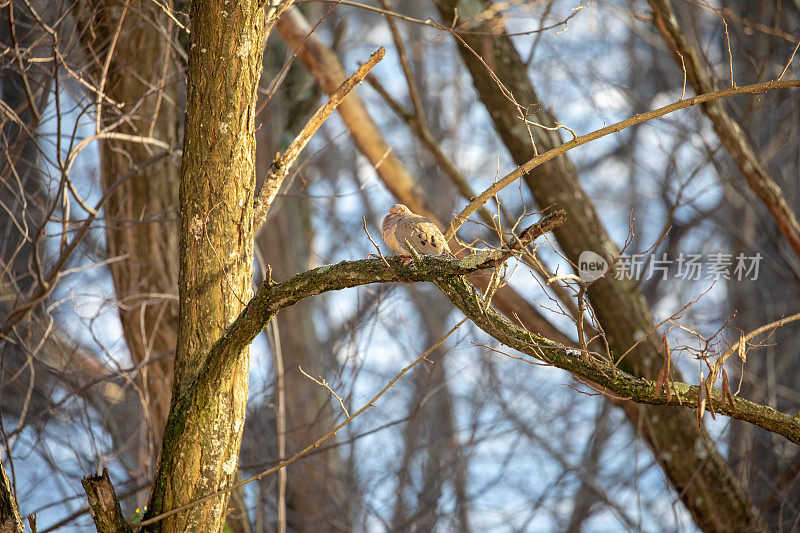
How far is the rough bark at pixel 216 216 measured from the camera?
2.25m

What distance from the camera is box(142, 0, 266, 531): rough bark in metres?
2.25

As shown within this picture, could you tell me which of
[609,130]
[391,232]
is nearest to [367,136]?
[391,232]

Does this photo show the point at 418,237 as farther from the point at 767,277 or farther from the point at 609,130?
the point at 767,277

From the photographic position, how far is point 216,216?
2.31 m

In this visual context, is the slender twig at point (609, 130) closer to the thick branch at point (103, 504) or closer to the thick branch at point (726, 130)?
the thick branch at point (103, 504)

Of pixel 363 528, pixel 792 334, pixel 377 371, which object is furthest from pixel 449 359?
pixel 792 334

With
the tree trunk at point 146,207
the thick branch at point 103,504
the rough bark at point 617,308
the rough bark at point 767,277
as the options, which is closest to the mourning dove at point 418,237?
the thick branch at point 103,504

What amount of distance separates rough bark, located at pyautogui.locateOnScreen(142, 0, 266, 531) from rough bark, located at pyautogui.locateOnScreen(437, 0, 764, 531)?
82.1 inches

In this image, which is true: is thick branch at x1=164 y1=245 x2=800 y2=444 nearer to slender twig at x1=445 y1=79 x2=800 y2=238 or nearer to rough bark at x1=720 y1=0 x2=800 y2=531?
slender twig at x1=445 y1=79 x2=800 y2=238

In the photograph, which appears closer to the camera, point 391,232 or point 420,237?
point 420,237

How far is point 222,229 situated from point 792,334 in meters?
5.21

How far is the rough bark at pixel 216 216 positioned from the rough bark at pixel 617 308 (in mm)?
2086

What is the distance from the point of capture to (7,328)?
3070 millimetres

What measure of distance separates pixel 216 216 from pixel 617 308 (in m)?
2.71
